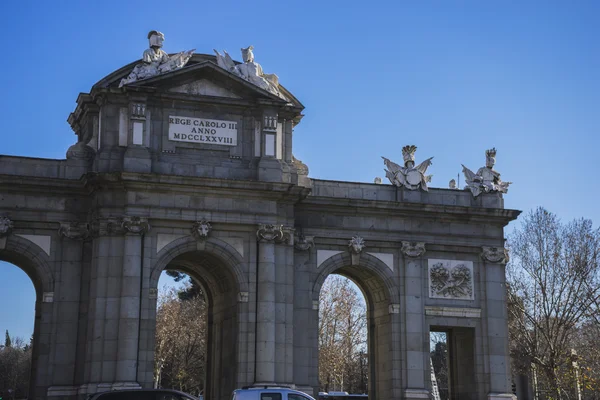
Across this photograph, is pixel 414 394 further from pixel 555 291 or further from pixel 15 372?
pixel 15 372

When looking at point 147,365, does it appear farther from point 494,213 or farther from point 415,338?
point 494,213

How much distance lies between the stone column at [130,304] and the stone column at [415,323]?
11472 millimetres

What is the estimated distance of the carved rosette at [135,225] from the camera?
34125 millimetres

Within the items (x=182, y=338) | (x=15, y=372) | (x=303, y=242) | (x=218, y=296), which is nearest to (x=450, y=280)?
(x=303, y=242)

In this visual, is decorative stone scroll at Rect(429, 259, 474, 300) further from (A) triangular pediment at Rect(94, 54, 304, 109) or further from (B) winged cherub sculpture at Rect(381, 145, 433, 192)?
(A) triangular pediment at Rect(94, 54, 304, 109)

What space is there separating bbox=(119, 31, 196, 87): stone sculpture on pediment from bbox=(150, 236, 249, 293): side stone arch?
267 inches

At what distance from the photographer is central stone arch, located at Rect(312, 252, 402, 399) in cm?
3834

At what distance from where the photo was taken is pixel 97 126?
36.7 metres

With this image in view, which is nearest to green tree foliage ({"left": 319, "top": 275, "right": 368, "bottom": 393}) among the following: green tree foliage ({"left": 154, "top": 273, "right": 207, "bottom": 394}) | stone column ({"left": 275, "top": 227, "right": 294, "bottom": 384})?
green tree foliage ({"left": 154, "top": 273, "right": 207, "bottom": 394})

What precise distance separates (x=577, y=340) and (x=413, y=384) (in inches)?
1324

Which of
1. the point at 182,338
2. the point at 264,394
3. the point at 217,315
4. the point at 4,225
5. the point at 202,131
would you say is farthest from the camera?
the point at 182,338

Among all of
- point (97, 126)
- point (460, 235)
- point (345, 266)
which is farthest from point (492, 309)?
point (97, 126)

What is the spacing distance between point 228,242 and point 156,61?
7826 mm

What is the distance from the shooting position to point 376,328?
4041cm
